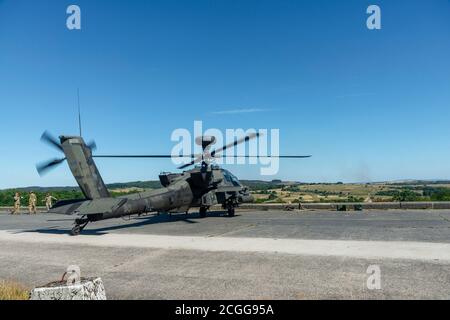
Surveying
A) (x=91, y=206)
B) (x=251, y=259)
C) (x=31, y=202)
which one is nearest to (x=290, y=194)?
(x=31, y=202)

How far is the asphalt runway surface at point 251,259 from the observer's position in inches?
302

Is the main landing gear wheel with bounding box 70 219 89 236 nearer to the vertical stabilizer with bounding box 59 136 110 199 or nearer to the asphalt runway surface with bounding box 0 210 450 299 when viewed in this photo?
the asphalt runway surface with bounding box 0 210 450 299

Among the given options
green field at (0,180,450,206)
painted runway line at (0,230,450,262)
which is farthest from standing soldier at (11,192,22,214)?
painted runway line at (0,230,450,262)

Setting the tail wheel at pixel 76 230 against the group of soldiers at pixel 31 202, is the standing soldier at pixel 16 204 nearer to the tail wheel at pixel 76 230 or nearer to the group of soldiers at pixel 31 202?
the group of soldiers at pixel 31 202

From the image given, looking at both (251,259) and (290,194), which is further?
(290,194)

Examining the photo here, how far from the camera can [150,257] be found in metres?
11.4

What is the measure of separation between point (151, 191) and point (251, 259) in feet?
32.1

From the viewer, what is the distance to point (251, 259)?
10555mm

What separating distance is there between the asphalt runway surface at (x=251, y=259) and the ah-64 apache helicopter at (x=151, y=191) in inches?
50.7

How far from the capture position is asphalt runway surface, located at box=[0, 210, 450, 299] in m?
7.67

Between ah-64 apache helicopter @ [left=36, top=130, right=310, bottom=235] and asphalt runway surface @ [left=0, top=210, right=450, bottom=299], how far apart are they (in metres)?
1.29

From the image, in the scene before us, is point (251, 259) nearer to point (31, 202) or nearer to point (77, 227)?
point (77, 227)
